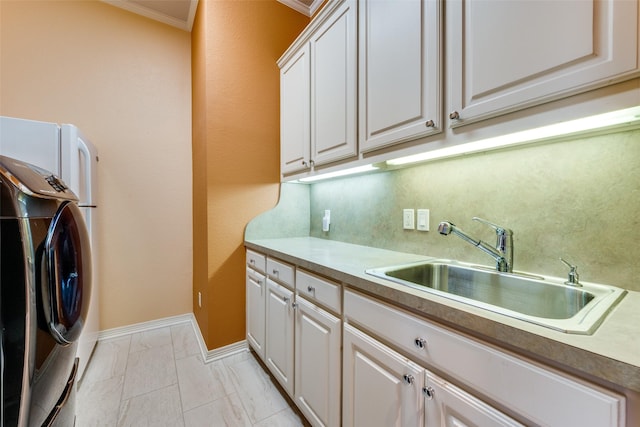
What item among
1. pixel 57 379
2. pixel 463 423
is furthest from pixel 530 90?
pixel 57 379

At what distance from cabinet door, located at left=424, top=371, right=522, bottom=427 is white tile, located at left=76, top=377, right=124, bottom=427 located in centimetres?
169

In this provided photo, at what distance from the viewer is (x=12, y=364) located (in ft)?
2.19

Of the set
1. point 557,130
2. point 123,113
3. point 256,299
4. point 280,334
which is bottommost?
point 280,334

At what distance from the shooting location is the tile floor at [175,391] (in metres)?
1.42

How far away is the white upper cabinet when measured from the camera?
4.61ft

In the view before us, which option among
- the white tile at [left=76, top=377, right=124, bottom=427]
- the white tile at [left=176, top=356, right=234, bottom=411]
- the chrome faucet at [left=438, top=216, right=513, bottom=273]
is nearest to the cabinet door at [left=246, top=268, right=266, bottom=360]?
the white tile at [left=176, top=356, right=234, bottom=411]

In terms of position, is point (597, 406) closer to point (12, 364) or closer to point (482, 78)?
point (482, 78)

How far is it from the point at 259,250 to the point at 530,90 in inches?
62.9

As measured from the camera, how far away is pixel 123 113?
2.36 metres

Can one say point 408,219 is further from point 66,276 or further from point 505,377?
point 66,276

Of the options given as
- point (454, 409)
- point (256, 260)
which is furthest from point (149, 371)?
point (454, 409)

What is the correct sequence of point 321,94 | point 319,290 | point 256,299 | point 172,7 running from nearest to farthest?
point 319,290 → point 321,94 → point 256,299 → point 172,7

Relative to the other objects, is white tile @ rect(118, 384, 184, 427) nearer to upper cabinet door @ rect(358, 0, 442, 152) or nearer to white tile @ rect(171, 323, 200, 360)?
white tile @ rect(171, 323, 200, 360)

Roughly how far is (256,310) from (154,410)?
760mm
